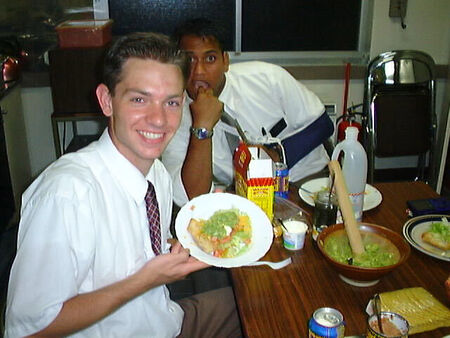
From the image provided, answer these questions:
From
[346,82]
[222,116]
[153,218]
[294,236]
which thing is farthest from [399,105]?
[153,218]

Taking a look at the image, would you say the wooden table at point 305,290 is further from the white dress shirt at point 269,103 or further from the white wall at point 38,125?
the white wall at point 38,125

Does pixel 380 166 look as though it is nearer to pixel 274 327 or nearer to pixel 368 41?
pixel 368 41

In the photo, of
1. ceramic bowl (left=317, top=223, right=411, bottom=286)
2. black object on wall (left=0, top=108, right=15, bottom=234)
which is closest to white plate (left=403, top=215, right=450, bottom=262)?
ceramic bowl (left=317, top=223, right=411, bottom=286)

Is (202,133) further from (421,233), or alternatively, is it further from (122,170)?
(421,233)

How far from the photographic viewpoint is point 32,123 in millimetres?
3213

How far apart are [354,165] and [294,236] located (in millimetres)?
304

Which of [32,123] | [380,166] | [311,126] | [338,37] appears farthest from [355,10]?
[32,123]

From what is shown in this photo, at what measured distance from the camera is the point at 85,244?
105cm

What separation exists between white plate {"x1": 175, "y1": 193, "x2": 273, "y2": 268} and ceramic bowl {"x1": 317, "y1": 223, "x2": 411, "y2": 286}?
6.2 inches

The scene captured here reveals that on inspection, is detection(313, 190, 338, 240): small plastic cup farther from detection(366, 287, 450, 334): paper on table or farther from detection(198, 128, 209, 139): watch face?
detection(198, 128, 209, 139): watch face

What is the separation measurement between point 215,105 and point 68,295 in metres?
1.03

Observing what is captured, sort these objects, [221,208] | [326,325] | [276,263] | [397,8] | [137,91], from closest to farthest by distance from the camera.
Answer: [326,325] → [137,91] → [276,263] → [221,208] → [397,8]

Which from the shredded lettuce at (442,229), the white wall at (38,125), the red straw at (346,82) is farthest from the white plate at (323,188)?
the white wall at (38,125)

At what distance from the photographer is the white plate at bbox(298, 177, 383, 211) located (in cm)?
160
